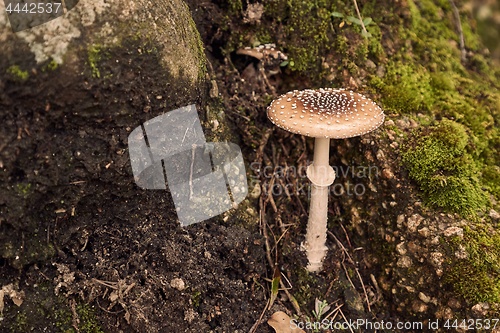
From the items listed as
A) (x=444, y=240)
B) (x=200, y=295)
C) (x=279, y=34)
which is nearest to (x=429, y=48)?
(x=279, y=34)

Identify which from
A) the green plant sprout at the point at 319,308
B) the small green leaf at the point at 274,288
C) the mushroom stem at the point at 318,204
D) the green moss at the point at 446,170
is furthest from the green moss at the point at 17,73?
the green moss at the point at 446,170

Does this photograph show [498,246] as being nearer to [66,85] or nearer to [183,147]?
[183,147]

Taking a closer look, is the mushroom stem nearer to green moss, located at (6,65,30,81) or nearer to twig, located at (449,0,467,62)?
green moss, located at (6,65,30,81)

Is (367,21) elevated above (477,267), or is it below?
above

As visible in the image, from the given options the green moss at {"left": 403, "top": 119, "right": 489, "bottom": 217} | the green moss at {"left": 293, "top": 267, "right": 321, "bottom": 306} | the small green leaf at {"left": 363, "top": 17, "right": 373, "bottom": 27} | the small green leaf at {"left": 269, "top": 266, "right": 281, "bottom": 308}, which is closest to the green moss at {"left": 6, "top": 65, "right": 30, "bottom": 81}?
the small green leaf at {"left": 269, "top": 266, "right": 281, "bottom": 308}

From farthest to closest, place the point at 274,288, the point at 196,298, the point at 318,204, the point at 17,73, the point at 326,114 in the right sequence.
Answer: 1. the point at 318,204
2. the point at 274,288
3. the point at 196,298
4. the point at 326,114
5. the point at 17,73

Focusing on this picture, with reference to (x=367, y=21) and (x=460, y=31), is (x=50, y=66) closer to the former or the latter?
(x=367, y=21)

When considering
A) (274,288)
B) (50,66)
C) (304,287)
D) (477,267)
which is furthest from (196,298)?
(477,267)

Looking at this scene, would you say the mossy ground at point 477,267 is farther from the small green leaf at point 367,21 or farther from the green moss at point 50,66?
the green moss at point 50,66
